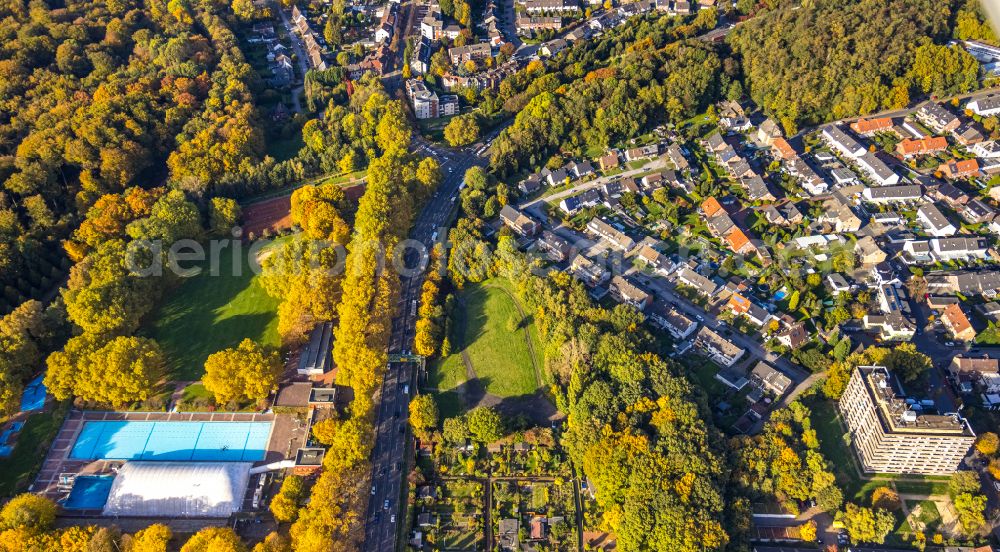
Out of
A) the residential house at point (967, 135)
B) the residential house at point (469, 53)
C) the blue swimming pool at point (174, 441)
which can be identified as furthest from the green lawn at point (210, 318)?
the residential house at point (967, 135)

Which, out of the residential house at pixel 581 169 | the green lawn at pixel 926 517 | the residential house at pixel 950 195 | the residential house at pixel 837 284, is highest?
the residential house at pixel 581 169

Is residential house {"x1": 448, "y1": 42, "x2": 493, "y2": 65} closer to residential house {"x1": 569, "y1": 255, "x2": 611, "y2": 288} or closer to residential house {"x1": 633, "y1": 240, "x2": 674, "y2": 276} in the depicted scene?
residential house {"x1": 569, "y1": 255, "x2": 611, "y2": 288}

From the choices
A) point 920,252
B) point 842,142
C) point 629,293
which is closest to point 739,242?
point 629,293

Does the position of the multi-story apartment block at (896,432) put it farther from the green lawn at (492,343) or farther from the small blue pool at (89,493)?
the small blue pool at (89,493)

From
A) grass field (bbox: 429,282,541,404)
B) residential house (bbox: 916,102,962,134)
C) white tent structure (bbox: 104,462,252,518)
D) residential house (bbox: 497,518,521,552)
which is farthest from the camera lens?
residential house (bbox: 916,102,962,134)

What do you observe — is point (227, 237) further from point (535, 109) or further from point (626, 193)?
point (626, 193)

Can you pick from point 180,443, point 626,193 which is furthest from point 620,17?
point 180,443

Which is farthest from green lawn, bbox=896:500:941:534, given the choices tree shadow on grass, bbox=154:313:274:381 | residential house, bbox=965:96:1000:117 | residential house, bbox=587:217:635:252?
tree shadow on grass, bbox=154:313:274:381
